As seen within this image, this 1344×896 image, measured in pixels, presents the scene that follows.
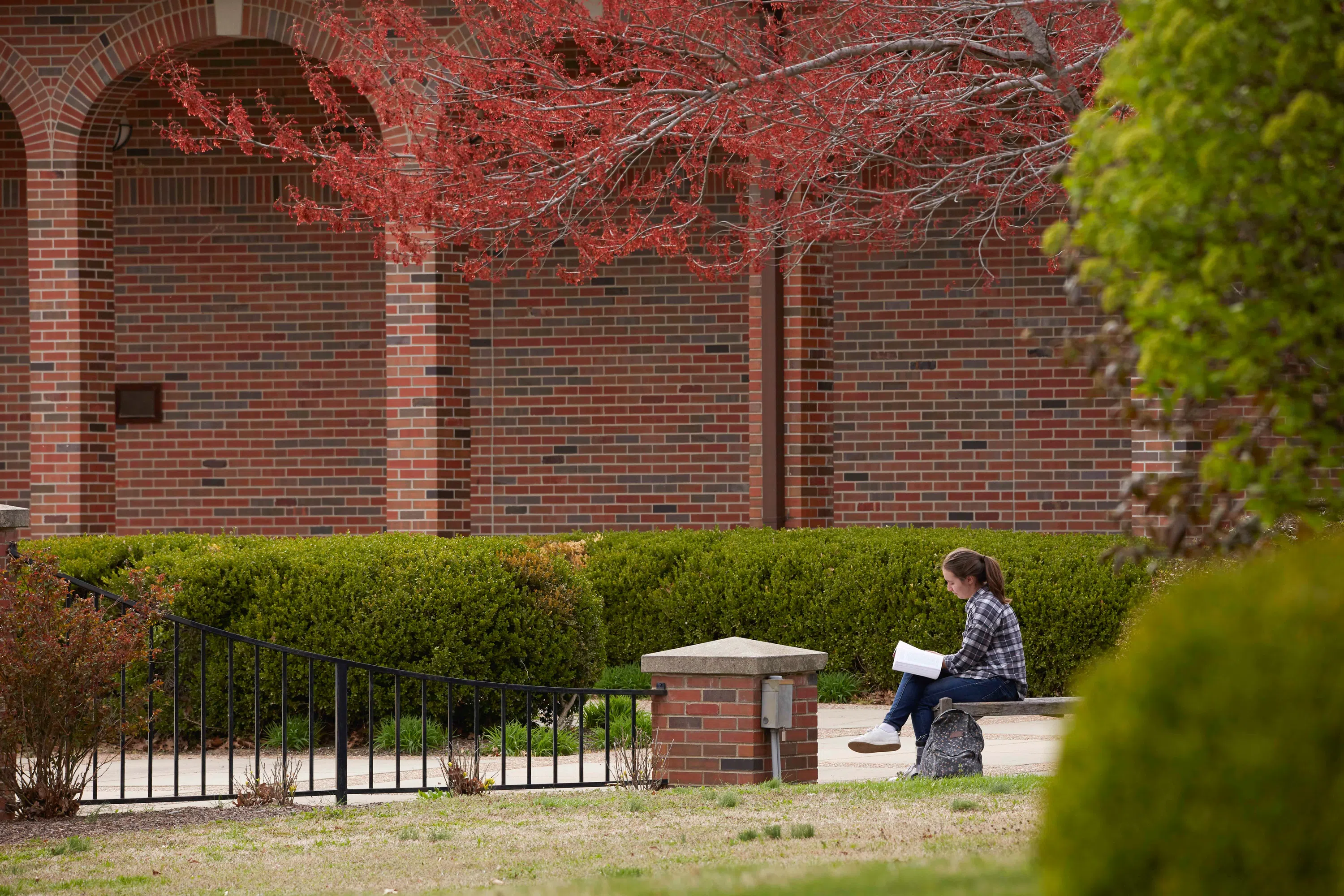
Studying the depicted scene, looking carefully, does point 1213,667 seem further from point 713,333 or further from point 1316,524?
point 713,333

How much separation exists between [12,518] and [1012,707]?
197 inches

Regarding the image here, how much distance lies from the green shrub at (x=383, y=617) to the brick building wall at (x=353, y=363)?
3615 millimetres

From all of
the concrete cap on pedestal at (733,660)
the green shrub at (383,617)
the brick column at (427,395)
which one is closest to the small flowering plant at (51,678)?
the green shrub at (383,617)

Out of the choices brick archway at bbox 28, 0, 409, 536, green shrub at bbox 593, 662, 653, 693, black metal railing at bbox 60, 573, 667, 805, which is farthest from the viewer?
brick archway at bbox 28, 0, 409, 536

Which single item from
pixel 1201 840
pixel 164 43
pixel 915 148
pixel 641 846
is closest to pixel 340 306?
pixel 164 43

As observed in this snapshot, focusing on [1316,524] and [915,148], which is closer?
[1316,524]

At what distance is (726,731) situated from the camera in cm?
815

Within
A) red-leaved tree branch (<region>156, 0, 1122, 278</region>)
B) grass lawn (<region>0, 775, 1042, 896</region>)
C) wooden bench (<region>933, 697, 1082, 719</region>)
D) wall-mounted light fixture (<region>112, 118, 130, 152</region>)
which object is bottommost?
grass lawn (<region>0, 775, 1042, 896</region>)

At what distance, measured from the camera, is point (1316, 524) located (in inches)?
146

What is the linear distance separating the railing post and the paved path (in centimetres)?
6

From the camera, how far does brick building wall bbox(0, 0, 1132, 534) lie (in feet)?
44.7

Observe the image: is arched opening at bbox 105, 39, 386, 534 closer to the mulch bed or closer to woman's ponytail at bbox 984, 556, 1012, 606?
the mulch bed

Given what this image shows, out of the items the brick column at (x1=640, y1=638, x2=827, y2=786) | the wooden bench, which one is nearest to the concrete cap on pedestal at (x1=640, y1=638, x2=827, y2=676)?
the brick column at (x1=640, y1=638, x2=827, y2=786)

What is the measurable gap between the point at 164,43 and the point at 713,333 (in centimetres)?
528
